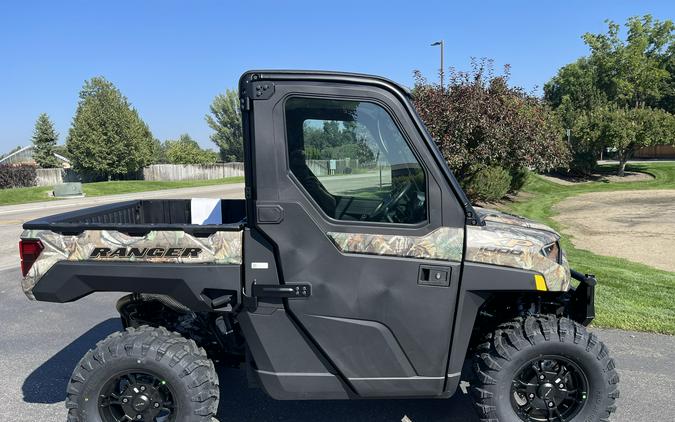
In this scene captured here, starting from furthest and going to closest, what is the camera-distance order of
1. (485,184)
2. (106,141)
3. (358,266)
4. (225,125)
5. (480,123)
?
1. (225,125)
2. (106,141)
3. (485,184)
4. (480,123)
5. (358,266)

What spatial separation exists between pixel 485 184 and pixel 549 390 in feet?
53.3

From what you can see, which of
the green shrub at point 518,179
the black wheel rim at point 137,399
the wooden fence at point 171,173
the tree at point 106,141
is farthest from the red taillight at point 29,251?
the tree at point 106,141

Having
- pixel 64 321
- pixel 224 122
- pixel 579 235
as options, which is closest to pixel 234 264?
pixel 64 321

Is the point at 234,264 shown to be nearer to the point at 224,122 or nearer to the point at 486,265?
the point at 486,265

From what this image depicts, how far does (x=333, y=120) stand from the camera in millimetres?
2697

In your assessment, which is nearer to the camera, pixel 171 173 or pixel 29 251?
pixel 29 251

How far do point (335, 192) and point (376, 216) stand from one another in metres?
0.27

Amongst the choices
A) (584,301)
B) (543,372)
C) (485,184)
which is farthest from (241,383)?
(485,184)

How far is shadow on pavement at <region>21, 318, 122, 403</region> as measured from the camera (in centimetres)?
355

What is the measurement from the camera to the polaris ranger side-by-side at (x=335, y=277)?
2576 millimetres

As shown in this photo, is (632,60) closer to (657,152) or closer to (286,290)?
(657,152)

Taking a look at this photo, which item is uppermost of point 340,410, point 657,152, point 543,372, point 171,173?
point 657,152

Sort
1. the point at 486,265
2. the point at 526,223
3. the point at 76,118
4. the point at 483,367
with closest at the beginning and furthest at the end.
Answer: the point at 486,265 → the point at 483,367 → the point at 526,223 → the point at 76,118

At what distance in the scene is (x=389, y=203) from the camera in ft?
8.91
